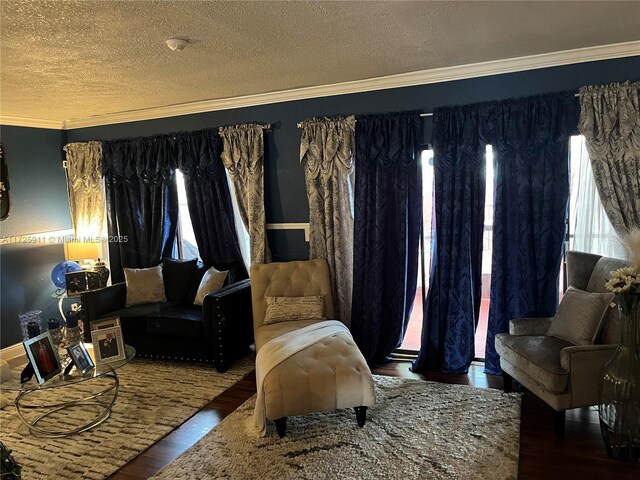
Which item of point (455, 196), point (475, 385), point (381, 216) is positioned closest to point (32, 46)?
point (381, 216)

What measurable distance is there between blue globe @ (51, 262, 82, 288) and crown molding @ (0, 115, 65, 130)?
1577 mm

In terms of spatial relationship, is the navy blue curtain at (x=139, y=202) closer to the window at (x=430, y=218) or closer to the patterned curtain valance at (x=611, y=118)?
the window at (x=430, y=218)

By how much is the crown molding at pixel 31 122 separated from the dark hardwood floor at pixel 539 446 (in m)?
3.75

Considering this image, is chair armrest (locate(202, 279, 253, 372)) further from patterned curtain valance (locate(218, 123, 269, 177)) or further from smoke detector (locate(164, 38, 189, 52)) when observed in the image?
smoke detector (locate(164, 38, 189, 52))

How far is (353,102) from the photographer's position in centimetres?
407

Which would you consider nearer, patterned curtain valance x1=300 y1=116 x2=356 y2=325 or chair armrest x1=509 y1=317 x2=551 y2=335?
chair armrest x1=509 y1=317 x2=551 y2=335

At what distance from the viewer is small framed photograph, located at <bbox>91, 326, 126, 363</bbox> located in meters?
3.19

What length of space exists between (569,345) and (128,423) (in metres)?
3.04

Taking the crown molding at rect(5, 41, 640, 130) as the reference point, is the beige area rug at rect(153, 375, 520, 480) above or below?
below

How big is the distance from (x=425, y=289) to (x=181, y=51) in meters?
2.73

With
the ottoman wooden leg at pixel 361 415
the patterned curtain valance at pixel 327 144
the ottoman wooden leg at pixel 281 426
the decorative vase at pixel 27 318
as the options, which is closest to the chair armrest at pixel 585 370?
the ottoman wooden leg at pixel 361 415

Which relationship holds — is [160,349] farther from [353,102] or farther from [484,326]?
[484,326]

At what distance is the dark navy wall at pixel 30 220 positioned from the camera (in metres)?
4.81

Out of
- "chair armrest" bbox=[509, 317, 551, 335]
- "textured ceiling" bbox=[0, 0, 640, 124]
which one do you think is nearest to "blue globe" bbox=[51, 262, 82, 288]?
"textured ceiling" bbox=[0, 0, 640, 124]
